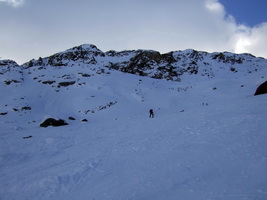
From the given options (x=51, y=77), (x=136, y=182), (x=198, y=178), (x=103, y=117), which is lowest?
(x=103, y=117)

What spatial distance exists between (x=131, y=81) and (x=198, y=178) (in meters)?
32.9

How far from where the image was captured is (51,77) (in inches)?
1474

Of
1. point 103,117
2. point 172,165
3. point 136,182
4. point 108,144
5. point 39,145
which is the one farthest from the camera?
point 103,117

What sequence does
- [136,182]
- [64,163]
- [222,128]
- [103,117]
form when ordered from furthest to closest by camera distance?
1. [103,117]
2. [222,128]
3. [64,163]
4. [136,182]

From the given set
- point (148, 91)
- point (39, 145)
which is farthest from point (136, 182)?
point (148, 91)

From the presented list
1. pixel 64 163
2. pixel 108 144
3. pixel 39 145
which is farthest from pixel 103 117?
pixel 64 163

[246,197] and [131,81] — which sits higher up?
[131,81]

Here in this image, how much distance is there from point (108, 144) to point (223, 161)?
20.8 ft

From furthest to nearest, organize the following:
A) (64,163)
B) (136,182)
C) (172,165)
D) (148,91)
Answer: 1. (148,91)
2. (64,163)
3. (172,165)
4. (136,182)

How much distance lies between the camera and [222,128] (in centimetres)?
962

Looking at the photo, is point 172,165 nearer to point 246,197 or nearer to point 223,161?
point 223,161

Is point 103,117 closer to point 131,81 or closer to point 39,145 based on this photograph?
point 39,145

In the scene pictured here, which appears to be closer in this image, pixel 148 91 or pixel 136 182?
pixel 136 182

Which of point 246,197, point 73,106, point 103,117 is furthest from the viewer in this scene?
point 73,106
